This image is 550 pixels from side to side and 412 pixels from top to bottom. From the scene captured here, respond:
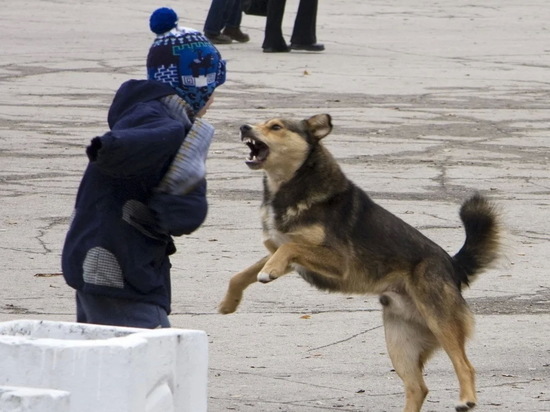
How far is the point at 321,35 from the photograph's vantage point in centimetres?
2170

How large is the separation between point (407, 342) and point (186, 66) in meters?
1.72

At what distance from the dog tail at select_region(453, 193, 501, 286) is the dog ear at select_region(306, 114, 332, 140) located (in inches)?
28.6

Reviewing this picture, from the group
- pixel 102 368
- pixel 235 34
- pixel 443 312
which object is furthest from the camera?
pixel 235 34

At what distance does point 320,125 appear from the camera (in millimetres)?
5840

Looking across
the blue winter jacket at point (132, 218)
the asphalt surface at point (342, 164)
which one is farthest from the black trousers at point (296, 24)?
the blue winter jacket at point (132, 218)

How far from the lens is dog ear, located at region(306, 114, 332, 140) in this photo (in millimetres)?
5816

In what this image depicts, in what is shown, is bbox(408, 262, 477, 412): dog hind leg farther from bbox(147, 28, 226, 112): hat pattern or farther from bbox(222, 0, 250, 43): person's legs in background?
bbox(222, 0, 250, 43): person's legs in background

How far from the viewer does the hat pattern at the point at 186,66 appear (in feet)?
15.2

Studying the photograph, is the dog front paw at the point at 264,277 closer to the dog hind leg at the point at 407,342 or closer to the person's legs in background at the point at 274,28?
the dog hind leg at the point at 407,342

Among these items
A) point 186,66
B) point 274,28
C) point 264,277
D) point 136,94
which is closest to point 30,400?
point 136,94

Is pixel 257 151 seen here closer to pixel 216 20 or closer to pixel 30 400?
pixel 30 400

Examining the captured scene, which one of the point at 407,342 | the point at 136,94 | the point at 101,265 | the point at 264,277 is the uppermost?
the point at 136,94

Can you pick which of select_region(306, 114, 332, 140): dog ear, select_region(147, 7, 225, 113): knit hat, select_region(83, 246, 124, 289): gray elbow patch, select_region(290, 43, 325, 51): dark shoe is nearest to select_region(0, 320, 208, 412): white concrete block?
select_region(83, 246, 124, 289): gray elbow patch

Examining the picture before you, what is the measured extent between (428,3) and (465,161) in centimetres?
1709
